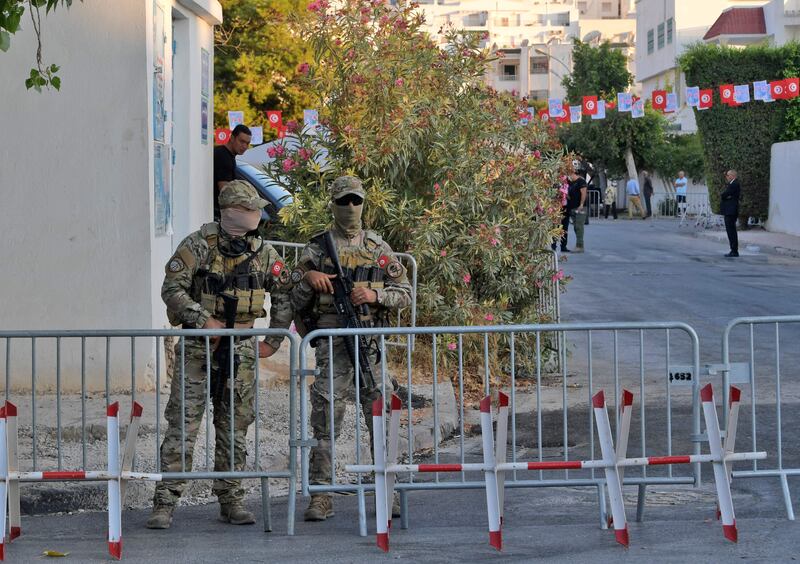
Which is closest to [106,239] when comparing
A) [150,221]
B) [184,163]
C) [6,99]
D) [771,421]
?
[150,221]

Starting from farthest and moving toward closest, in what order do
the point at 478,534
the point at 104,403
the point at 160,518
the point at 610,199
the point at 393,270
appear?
1. the point at 610,199
2. the point at 104,403
3. the point at 393,270
4. the point at 160,518
5. the point at 478,534

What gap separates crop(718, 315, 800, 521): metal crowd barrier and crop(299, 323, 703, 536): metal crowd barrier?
0.30m

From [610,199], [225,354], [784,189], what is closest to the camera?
[225,354]

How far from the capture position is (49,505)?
23.3ft

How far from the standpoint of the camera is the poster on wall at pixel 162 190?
990 cm

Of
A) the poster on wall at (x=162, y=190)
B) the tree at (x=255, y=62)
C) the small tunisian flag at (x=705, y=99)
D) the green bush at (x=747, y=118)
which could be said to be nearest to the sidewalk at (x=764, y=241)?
the green bush at (x=747, y=118)

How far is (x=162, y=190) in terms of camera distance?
1016cm

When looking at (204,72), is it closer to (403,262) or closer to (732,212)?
(403,262)

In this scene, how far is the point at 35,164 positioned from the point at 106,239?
743 millimetres

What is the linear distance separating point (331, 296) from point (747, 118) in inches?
1181

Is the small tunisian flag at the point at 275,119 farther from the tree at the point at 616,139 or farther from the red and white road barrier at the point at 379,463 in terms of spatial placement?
the tree at the point at 616,139

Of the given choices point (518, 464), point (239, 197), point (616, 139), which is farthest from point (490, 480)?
point (616, 139)

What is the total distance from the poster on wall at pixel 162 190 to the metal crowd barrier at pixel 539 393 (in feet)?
6.07

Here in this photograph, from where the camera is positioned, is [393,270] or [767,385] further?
[767,385]
